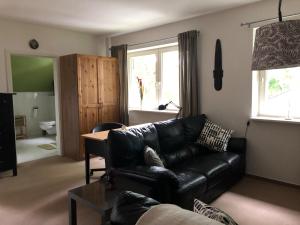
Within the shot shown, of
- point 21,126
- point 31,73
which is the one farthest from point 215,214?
point 21,126

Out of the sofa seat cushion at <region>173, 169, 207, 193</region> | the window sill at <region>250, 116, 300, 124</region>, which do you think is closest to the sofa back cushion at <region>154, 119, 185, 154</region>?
the sofa seat cushion at <region>173, 169, 207, 193</region>

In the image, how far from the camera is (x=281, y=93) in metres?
3.46

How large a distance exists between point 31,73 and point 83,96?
2586mm

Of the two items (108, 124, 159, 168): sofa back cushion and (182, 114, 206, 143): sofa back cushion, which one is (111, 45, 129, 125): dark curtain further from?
(108, 124, 159, 168): sofa back cushion

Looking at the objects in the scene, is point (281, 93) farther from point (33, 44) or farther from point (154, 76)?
point (33, 44)

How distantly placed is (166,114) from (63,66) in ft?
7.18

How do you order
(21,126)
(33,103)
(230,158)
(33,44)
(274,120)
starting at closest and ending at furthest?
1. (230,158)
2. (274,120)
3. (33,44)
4. (21,126)
5. (33,103)

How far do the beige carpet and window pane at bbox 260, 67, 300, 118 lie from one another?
1.02m

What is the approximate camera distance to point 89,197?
80.4 inches

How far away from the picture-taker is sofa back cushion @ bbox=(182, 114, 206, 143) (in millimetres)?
3564

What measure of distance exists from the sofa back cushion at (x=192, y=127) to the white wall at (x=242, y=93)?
35cm

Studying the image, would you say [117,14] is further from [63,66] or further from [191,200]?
[191,200]

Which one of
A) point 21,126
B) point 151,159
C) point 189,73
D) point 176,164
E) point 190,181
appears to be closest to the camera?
point 190,181

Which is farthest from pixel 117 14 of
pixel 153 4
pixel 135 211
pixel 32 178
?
pixel 135 211
